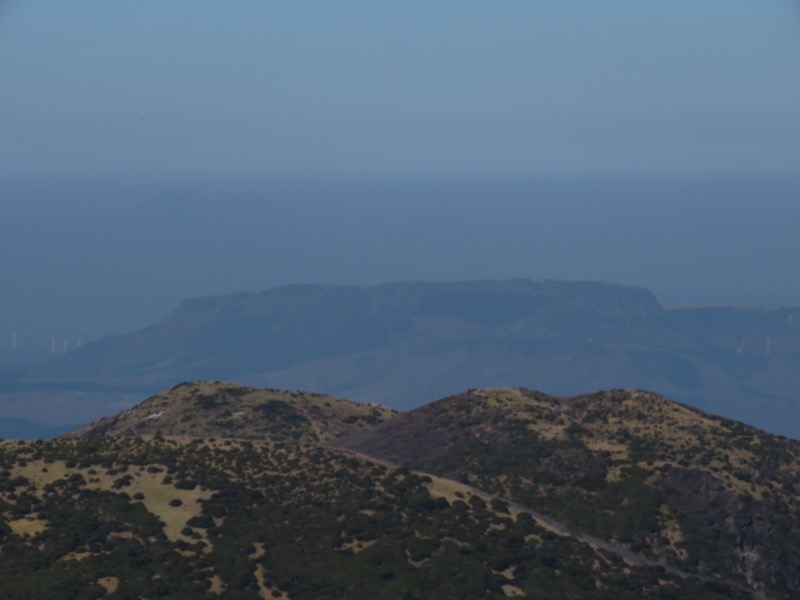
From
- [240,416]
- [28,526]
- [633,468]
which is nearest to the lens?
[28,526]

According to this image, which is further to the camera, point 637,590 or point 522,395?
point 522,395

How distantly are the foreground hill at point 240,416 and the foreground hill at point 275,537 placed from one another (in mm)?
30166

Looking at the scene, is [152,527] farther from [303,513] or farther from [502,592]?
[502,592]

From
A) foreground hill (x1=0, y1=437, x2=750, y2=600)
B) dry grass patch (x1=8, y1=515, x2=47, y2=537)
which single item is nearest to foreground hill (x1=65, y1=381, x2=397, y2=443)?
foreground hill (x1=0, y1=437, x2=750, y2=600)

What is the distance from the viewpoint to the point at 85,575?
262ft

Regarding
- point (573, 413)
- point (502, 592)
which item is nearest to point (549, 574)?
point (502, 592)

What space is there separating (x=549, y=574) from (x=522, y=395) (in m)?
48.5

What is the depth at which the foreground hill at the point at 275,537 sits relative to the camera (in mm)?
81125

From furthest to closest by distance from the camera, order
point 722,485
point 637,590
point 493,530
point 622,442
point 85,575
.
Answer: point 622,442
point 722,485
point 493,530
point 637,590
point 85,575

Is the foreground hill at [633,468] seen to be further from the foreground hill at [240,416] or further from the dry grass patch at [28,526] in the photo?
the dry grass patch at [28,526]

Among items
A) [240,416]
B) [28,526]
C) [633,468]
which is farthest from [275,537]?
[240,416]

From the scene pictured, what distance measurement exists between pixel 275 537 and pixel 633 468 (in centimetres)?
3026

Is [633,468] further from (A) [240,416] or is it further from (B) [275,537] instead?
(A) [240,416]

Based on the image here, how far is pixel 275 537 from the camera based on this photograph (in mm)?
88438
